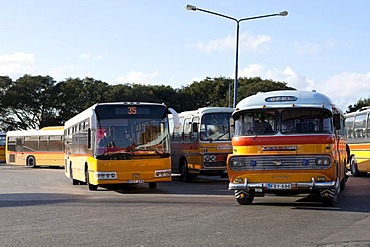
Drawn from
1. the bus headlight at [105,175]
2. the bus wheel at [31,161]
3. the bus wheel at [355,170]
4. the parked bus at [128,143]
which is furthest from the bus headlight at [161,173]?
the bus wheel at [31,161]

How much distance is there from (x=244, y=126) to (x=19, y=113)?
65.6 meters

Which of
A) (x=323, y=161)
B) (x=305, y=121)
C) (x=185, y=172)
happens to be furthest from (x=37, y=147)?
(x=323, y=161)

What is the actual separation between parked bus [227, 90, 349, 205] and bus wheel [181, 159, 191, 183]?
1183cm

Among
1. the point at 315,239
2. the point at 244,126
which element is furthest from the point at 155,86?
the point at 315,239

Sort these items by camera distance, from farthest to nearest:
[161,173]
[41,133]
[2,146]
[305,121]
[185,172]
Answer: [2,146] → [41,133] → [185,172] → [161,173] → [305,121]

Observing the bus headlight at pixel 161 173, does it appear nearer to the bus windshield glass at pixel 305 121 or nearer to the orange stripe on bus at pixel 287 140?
the orange stripe on bus at pixel 287 140

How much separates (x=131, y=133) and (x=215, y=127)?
19.8 feet

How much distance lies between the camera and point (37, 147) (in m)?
47.8

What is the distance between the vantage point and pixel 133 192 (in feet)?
72.7

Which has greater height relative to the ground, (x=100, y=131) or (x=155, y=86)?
(x=155, y=86)

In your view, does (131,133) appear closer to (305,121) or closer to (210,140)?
(210,140)

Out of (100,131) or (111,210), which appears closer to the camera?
(111,210)

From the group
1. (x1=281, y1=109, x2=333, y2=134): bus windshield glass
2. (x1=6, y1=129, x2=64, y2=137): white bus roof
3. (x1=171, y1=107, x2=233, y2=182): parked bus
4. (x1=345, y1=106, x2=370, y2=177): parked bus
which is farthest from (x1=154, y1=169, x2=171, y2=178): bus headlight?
(x1=6, y1=129, x2=64, y2=137): white bus roof

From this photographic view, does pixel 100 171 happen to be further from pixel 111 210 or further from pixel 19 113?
pixel 19 113
